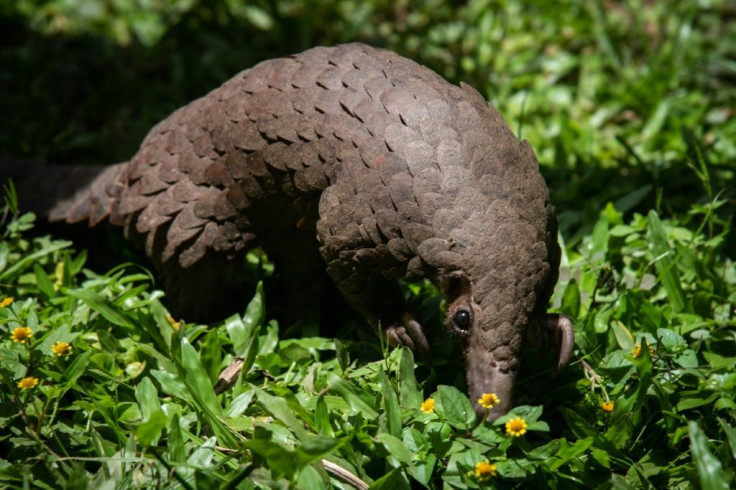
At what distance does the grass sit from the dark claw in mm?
174

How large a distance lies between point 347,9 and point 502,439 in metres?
3.89

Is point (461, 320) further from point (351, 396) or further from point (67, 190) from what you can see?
point (67, 190)

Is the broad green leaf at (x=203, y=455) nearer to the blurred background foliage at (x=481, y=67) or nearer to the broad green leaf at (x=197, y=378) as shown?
the broad green leaf at (x=197, y=378)

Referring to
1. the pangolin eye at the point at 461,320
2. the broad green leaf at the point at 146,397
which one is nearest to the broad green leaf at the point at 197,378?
the broad green leaf at the point at 146,397

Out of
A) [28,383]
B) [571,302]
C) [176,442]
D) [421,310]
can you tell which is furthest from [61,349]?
[571,302]

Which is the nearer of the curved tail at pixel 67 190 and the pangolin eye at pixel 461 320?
the pangolin eye at pixel 461 320

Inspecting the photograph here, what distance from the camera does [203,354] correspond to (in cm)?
292

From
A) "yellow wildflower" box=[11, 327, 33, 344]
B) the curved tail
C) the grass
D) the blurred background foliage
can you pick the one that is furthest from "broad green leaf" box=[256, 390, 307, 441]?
the blurred background foliage

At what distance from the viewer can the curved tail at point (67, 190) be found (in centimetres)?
332

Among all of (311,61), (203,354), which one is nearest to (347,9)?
(311,61)

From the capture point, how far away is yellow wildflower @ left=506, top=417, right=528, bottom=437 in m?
2.35

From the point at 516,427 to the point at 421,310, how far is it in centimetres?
94

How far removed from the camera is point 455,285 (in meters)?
2.54

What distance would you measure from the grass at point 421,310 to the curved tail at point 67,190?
0.14 m
